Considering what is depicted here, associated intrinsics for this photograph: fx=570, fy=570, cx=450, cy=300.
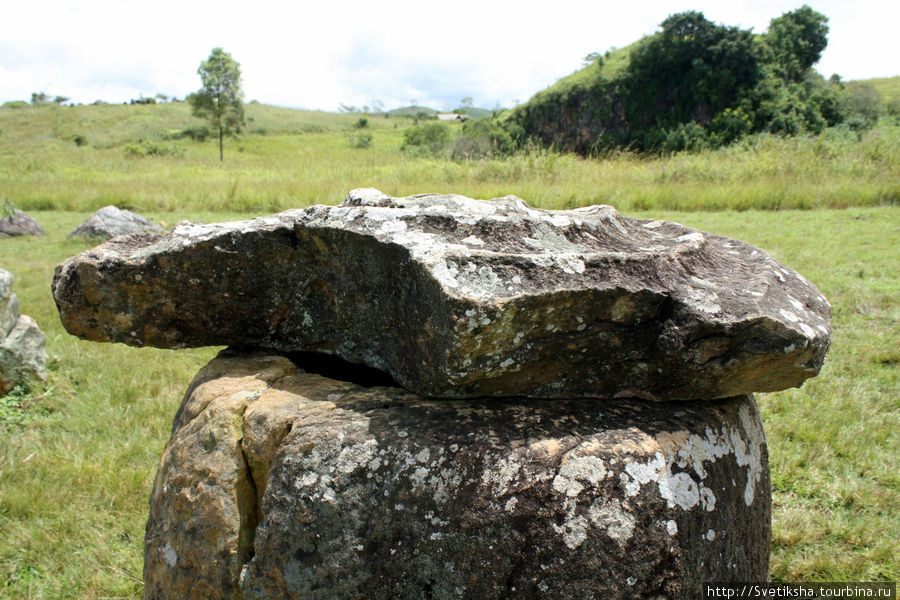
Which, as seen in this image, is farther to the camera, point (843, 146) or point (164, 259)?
point (843, 146)

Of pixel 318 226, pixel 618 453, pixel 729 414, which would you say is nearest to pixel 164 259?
pixel 318 226

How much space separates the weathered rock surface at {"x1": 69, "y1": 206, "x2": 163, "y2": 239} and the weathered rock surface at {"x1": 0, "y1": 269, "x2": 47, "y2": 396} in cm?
589

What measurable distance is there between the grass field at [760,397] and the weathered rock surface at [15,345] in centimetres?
16

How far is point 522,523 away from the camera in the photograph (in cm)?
200

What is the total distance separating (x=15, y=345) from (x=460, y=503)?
4.94 meters

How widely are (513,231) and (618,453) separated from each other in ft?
3.39

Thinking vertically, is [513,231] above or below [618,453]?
above

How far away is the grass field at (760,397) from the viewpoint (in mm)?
3283

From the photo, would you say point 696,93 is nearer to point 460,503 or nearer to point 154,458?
point 154,458

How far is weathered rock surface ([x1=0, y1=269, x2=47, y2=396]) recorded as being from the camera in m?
4.99

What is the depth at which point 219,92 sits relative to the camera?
33375 millimetres

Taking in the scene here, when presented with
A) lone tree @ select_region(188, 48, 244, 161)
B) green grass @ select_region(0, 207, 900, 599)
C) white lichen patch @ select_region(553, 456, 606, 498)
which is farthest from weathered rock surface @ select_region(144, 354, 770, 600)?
lone tree @ select_region(188, 48, 244, 161)

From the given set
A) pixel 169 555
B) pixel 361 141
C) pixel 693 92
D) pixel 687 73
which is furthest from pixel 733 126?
pixel 169 555

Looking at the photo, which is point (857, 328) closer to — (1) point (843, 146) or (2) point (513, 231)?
(2) point (513, 231)
